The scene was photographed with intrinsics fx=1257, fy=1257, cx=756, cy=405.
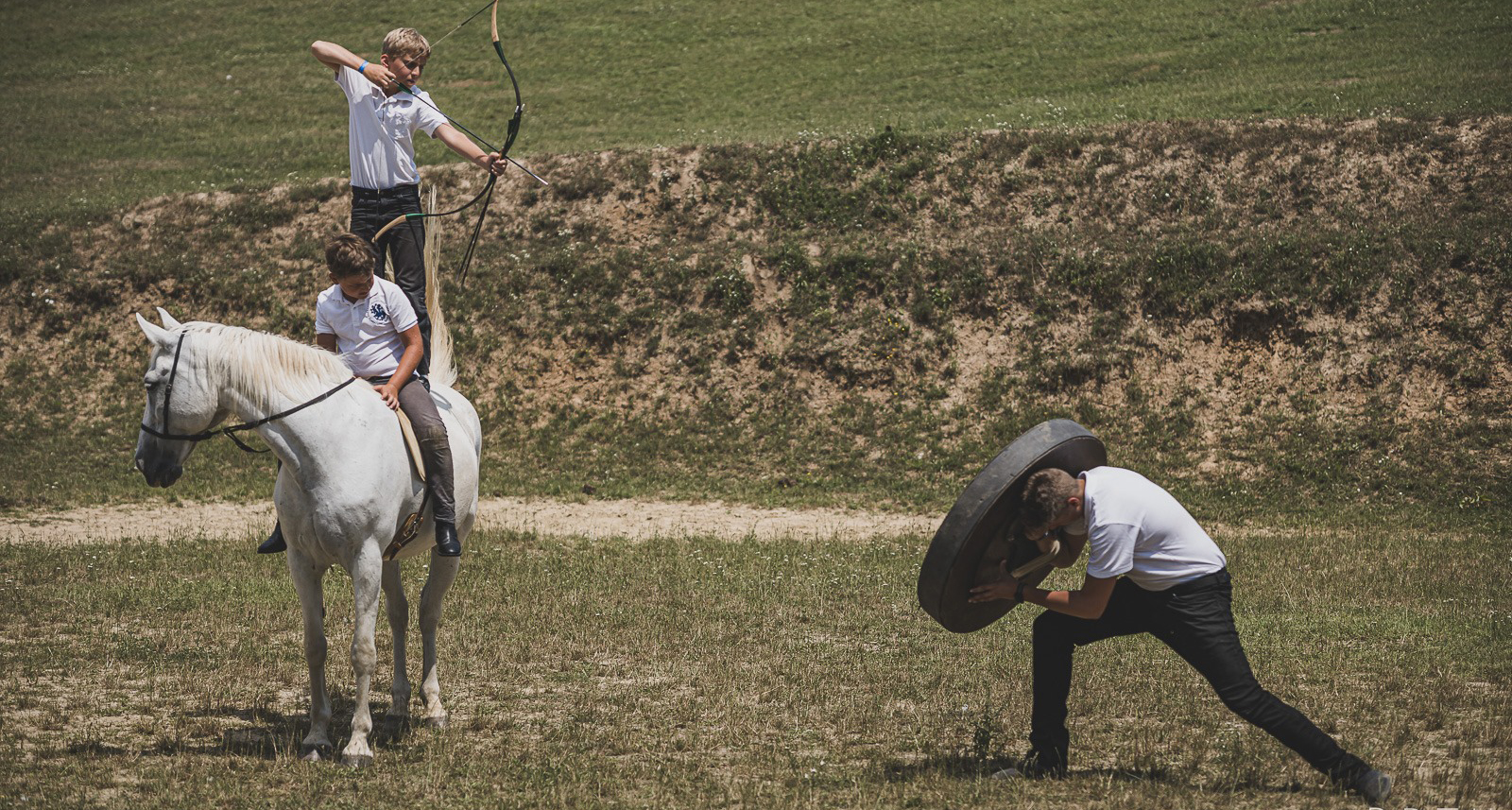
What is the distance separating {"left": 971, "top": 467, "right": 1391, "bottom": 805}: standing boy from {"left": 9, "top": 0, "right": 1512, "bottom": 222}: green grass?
18.9 m

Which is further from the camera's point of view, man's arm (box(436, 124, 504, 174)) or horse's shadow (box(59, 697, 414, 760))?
man's arm (box(436, 124, 504, 174))

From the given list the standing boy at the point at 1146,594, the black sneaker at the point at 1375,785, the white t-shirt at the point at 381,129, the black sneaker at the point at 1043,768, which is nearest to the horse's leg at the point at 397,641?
the white t-shirt at the point at 381,129

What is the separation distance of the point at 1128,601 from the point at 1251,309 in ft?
46.3

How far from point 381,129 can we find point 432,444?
111 inches

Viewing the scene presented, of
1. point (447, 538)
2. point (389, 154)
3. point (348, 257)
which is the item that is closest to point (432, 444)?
point (447, 538)

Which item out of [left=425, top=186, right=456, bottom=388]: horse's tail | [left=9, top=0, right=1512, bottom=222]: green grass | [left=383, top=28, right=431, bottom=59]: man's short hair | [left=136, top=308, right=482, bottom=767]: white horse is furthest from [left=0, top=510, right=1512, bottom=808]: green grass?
[left=9, top=0, right=1512, bottom=222]: green grass

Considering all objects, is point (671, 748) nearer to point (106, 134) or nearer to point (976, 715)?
point (976, 715)

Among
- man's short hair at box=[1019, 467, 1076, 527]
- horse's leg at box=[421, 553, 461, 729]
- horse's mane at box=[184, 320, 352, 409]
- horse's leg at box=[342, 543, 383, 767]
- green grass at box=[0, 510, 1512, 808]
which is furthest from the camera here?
horse's leg at box=[421, 553, 461, 729]

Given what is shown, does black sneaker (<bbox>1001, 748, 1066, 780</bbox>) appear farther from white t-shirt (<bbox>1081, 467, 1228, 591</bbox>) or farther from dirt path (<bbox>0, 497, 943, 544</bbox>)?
dirt path (<bbox>0, 497, 943, 544</bbox>)

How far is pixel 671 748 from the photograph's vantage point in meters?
8.09

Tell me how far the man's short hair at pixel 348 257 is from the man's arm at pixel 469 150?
3.29 feet

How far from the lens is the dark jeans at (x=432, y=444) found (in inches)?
328

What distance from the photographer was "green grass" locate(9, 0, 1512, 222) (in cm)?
2622

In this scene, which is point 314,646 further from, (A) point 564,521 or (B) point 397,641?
(A) point 564,521
